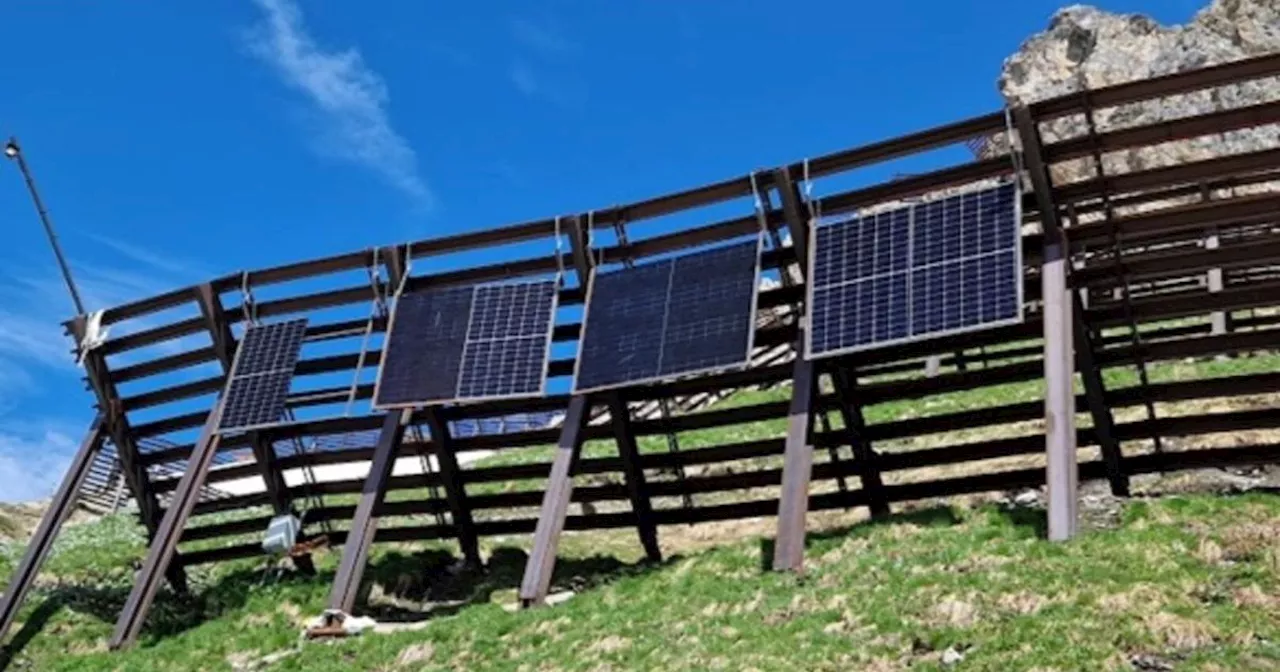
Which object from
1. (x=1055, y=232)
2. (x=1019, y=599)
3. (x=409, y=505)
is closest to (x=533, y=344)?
(x=409, y=505)

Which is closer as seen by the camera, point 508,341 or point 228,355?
point 508,341

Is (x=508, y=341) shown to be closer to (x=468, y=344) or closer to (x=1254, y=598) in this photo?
(x=468, y=344)

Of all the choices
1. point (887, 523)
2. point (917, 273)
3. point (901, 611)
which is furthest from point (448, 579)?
point (901, 611)

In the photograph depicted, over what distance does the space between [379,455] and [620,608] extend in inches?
218

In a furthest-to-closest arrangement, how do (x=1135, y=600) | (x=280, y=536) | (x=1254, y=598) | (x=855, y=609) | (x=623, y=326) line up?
(x=280, y=536)
(x=623, y=326)
(x=855, y=609)
(x=1135, y=600)
(x=1254, y=598)

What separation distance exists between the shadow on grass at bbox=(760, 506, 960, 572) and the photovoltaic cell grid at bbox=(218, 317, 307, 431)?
8713 millimetres

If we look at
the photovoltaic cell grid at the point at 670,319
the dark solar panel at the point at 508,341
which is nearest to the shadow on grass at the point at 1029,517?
the photovoltaic cell grid at the point at 670,319

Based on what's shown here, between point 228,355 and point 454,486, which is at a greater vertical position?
point 228,355

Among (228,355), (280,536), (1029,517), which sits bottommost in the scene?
(1029,517)

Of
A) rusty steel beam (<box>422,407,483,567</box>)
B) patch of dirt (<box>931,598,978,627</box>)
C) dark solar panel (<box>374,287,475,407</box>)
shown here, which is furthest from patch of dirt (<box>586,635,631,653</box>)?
rusty steel beam (<box>422,407,483,567</box>)

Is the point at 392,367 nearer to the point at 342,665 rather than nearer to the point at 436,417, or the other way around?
the point at 436,417

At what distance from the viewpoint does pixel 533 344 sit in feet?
56.5

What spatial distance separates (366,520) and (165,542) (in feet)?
13.0

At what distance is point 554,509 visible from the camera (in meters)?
15.8
